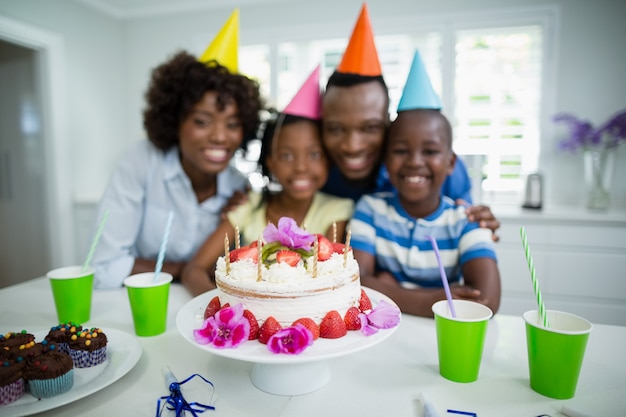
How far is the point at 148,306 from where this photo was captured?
0.99 m

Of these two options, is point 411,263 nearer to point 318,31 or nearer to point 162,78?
point 162,78

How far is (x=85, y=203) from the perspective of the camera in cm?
326

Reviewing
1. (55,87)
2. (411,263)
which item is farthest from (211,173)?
(55,87)

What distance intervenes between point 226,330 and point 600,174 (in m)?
2.94

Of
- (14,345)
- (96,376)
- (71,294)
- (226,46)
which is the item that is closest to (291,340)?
(96,376)

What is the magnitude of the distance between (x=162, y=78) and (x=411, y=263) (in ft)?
4.16

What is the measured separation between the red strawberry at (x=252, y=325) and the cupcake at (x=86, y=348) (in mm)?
304

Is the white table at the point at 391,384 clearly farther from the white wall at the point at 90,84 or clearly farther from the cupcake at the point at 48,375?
the white wall at the point at 90,84

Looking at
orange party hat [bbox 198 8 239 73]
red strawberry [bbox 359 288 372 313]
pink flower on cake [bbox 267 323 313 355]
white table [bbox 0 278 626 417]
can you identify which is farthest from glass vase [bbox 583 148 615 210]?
pink flower on cake [bbox 267 323 313 355]

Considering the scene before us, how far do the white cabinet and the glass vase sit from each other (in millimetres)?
116

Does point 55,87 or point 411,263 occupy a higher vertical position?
point 55,87

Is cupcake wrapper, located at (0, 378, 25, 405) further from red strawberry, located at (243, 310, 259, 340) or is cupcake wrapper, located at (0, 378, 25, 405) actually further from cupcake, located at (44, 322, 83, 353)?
red strawberry, located at (243, 310, 259, 340)

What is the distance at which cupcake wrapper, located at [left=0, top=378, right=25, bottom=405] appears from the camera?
69 cm

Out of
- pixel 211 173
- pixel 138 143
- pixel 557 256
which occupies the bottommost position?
pixel 557 256
